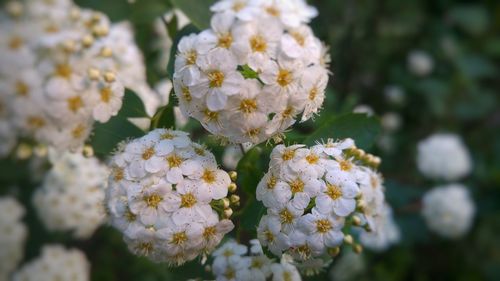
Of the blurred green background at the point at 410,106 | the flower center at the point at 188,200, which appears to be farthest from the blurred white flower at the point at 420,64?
the flower center at the point at 188,200

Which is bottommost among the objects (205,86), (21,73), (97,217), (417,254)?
(417,254)

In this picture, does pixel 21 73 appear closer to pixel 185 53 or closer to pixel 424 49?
pixel 185 53

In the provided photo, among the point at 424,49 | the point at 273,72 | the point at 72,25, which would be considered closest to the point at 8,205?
the point at 72,25

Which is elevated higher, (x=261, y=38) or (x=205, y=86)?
(x=261, y=38)

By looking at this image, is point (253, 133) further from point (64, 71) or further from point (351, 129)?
point (64, 71)

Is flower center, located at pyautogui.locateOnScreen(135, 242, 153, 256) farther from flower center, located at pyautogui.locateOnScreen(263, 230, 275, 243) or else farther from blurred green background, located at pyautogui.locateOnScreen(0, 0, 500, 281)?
blurred green background, located at pyautogui.locateOnScreen(0, 0, 500, 281)

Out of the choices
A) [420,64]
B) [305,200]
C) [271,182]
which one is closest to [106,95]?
[271,182]
